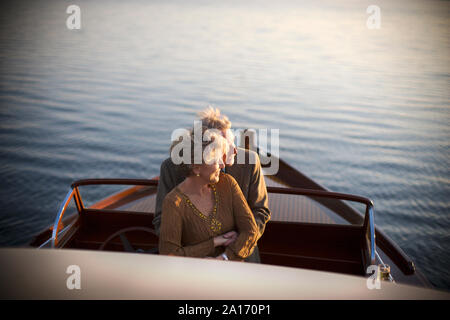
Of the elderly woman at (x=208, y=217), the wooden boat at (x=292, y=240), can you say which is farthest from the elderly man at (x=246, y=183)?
the wooden boat at (x=292, y=240)

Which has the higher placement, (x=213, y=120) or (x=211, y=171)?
(x=213, y=120)

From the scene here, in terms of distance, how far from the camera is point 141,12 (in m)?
28.8

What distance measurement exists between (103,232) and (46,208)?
10.6 feet

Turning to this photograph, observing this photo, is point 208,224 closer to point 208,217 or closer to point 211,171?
point 208,217

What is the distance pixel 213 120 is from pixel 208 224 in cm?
45

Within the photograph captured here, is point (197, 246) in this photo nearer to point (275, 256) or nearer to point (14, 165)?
point (275, 256)

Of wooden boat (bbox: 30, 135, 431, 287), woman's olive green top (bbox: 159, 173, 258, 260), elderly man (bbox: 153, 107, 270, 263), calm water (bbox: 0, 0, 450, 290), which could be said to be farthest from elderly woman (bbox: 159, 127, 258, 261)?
calm water (bbox: 0, 0, 450, 290)

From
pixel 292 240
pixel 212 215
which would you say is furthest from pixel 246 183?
pixel 292 240

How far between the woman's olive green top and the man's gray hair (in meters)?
0.24

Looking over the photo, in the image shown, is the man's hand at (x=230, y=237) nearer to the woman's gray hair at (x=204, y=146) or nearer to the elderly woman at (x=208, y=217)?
the elderly woman at (x=208, y=217)

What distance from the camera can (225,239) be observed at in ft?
5.32

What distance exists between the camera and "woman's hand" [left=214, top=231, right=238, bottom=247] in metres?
1.61

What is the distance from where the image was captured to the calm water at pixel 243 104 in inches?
233

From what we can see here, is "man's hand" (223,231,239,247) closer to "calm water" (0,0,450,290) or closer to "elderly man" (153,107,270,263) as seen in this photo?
"elderly man" (153,107,270,263)
